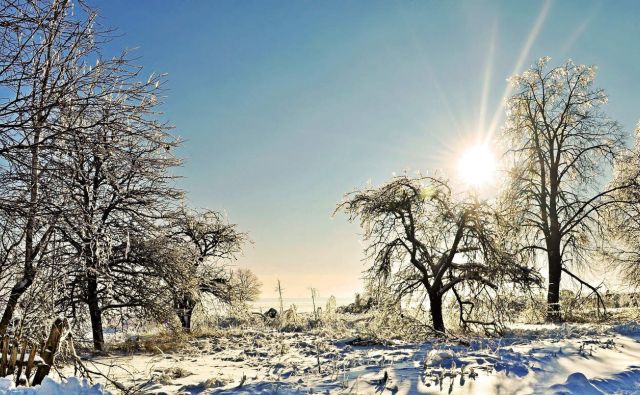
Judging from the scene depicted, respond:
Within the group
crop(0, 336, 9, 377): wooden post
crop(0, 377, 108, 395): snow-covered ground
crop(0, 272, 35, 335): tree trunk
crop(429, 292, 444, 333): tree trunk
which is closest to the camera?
crop(0, 377, 108, 395): snow-covered ground

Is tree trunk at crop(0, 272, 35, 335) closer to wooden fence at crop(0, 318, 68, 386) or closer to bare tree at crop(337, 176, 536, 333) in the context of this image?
wooden fence at crop(0, 318, 68, 386)

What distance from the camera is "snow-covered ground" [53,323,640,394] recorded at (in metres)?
5.74

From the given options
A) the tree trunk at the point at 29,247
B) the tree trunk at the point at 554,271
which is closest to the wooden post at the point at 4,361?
the tree trunk at the point at 29,247

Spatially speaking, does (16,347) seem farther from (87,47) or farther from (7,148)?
(87,47)

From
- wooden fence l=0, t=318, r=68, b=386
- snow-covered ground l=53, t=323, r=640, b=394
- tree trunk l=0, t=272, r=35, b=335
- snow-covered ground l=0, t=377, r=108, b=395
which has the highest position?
tree trunk l=0, t=272, r=35, b=335

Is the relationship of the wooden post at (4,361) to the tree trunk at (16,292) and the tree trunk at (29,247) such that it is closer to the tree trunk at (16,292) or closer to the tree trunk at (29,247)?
the tree trunk at (29,247)

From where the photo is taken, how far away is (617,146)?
18453 mm

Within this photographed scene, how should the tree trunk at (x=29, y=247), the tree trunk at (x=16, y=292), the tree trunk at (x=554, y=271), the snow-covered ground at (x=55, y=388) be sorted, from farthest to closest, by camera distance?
the tree trunk at (x=554, y=271) < the tree trunk at (x=16, y=292) < the tree trunk at (x=29, y=247) < the snow-covered ground at (x=55, y=388)

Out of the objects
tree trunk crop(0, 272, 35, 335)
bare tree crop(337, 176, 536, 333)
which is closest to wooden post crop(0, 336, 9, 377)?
tree trunk crop(0, 272, 35, 335)

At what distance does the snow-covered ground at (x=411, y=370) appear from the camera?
18.8 ft

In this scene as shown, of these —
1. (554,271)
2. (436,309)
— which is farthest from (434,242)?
(554,271)

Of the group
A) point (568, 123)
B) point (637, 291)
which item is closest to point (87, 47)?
point (568, 123)

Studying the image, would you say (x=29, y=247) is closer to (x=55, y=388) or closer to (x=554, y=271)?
(x=55, y=388)

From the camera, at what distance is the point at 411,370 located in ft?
22.0
